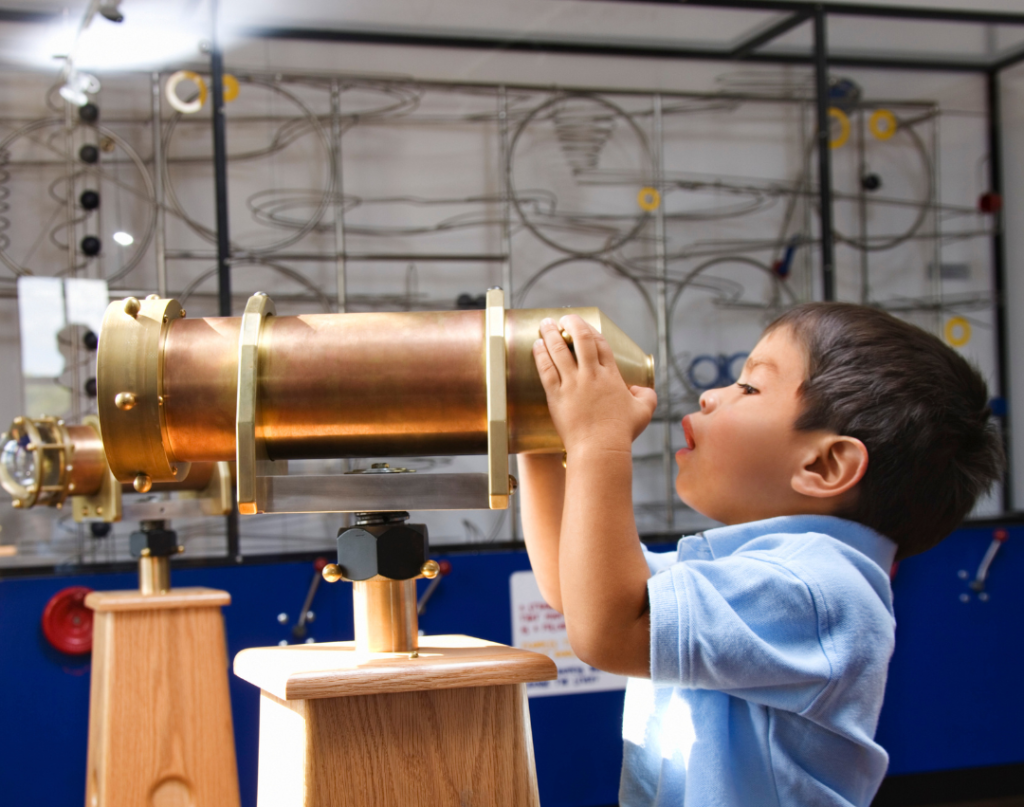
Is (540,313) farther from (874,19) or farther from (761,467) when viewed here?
(874,19)

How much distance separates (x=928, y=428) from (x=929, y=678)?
2.01 m

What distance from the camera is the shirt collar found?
0.82m

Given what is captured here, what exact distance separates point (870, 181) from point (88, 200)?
7.48 feet

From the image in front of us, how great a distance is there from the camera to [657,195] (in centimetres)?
281

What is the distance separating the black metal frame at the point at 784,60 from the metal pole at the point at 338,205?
17cm

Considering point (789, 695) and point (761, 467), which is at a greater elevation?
point (761, 467)

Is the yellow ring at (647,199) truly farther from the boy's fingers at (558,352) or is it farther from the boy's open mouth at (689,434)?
the boy's fingers at (558,352)

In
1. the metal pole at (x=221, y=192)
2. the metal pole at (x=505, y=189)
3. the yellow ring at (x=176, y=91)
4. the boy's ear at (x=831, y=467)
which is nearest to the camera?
the boy's ear at (x=831, y=467)

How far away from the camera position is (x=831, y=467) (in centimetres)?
84

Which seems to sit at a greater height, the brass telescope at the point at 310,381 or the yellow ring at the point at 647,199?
the yellow ring at the point at 647,199

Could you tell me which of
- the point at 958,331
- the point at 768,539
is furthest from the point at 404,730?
the point at 958,331

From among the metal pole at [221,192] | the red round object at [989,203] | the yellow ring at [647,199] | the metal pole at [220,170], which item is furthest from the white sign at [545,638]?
the red round object at [989,203]

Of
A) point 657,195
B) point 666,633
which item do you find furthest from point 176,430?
point 657,195

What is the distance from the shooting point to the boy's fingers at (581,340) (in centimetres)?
58
